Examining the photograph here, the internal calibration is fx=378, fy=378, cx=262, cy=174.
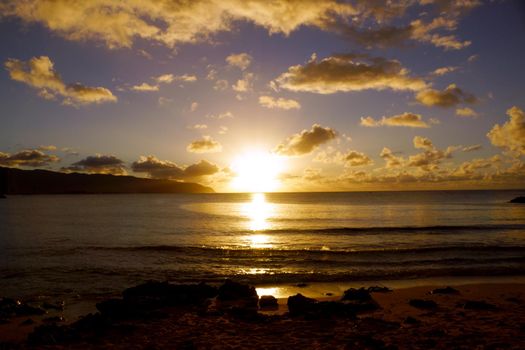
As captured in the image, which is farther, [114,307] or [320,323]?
[114,307]

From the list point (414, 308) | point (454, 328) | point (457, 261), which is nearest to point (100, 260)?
point (414, 308)

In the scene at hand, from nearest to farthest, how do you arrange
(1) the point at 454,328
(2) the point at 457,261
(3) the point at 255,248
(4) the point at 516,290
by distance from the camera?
(1) the point at 454,328 < (4) the point at 516,290 < (2) the point at 457,261 < (3) the point at 255,248

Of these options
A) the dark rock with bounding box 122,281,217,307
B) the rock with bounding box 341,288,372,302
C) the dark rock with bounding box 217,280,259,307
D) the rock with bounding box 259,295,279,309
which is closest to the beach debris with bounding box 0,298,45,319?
the dark rock with bounding box 122,281,217,307

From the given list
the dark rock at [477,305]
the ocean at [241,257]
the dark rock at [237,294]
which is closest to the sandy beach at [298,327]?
the dark rock at [477,305]

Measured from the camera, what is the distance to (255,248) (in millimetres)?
33938

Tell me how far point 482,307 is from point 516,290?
491 cm

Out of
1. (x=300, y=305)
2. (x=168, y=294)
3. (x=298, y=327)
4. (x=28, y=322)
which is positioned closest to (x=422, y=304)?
(x=300, y=305)

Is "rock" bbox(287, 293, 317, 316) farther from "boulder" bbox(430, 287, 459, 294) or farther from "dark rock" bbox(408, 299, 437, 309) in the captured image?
"boulder" bbox(430, 287, 459, 294)

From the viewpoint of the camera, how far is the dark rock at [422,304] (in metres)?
15.3

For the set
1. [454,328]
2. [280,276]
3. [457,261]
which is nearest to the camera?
[454,328]

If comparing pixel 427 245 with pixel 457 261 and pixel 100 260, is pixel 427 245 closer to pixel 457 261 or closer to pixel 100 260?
pixel 457 261

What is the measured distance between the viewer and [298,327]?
12.9 meters

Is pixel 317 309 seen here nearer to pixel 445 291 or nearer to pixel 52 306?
pixel 445 291

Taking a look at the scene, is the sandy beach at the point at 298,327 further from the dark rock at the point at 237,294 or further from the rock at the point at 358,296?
the dark rock at the point at 237,294
